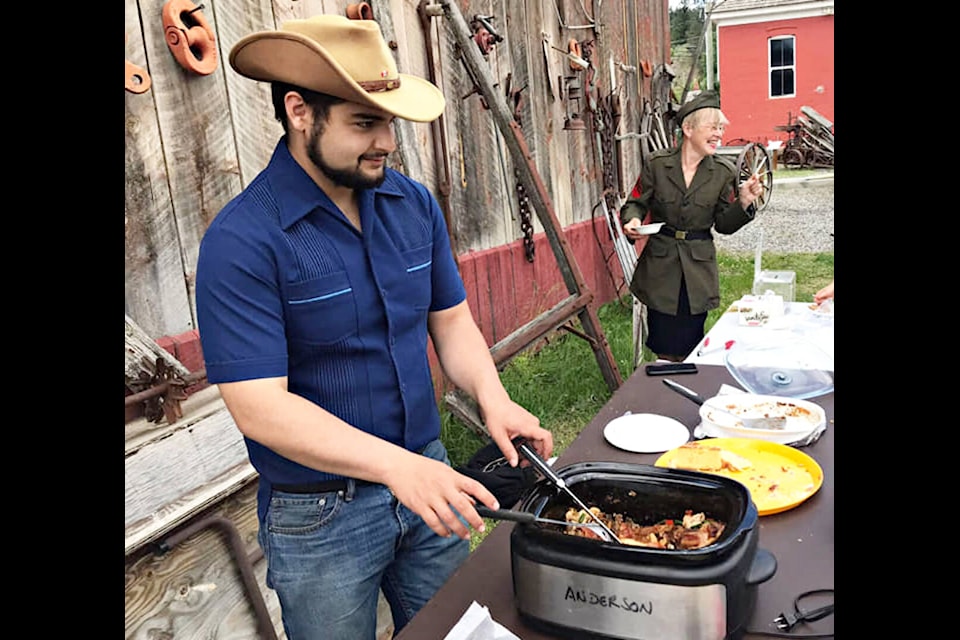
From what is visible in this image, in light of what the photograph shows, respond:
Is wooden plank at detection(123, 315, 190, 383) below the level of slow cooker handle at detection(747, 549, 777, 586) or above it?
above

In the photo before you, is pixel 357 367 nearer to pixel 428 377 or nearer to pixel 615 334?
pixel 428 377

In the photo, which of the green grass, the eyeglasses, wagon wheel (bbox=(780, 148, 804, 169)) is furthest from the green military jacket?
wagon wheel (bbox=(780, 148, 804, 169))

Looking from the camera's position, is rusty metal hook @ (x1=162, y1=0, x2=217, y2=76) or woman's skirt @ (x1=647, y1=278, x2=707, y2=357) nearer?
rusty metal hook @ (x1=162, y1=0, x2=217, y2=76)

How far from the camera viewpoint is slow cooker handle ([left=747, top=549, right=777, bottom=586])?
118cm

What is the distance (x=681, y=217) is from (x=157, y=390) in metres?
3.13

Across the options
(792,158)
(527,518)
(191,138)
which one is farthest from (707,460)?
(792,158)

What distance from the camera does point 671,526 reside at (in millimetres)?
1359

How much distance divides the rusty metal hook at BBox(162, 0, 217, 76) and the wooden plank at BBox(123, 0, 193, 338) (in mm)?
52

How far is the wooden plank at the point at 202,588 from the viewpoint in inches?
86.2

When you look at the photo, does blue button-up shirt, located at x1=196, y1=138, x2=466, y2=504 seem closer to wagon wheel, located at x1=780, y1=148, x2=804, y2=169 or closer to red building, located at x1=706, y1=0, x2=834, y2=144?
wagon wheel, located at x1=780, y1=148, x2=804, y2=169

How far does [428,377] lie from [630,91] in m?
6.71

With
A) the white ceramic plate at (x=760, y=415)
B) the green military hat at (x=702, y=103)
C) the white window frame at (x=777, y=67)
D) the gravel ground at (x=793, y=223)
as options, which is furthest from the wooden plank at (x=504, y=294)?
the white window frame at (x=777, y=67)

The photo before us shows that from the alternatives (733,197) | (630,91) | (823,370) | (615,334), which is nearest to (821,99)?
(630,91)

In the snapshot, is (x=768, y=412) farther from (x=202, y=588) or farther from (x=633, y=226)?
(x=633, y=226)
